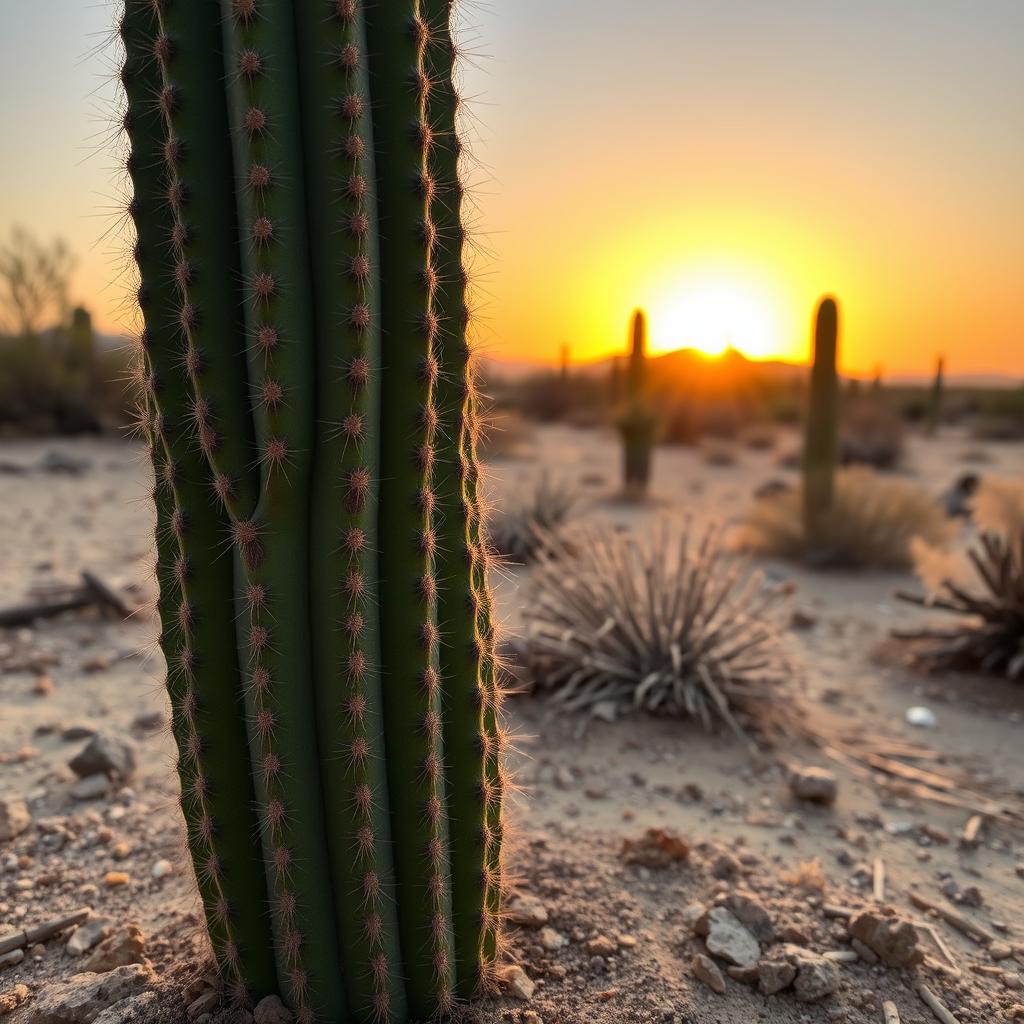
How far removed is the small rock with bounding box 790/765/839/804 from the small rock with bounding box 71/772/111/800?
3094 mm

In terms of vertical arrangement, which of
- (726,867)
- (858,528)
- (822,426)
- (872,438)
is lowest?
(872,438)

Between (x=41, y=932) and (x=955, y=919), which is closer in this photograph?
(x=41, y=932)

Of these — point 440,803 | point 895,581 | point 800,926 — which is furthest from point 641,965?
point 895,581

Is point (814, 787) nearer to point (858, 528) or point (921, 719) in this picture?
point (921, 719)

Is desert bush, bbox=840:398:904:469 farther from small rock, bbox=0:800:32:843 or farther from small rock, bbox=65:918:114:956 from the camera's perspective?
small rock, bbox=65:918:114:956

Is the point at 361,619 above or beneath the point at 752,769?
above

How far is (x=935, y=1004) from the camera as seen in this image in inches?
104

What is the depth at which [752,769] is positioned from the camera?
15.0ft

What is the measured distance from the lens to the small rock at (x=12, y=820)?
3.51 metres

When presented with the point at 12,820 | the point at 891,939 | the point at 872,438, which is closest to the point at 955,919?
the point at 891,939

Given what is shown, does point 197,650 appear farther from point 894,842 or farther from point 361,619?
point 894,842

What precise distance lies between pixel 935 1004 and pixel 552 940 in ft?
3.69

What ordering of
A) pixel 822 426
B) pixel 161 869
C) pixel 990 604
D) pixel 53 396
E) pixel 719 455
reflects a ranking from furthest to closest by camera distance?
pixel 719 455
pixel 53 396
pixel 822 426
pixel 990 604
pixel 161 869

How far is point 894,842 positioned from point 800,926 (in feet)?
3.87
